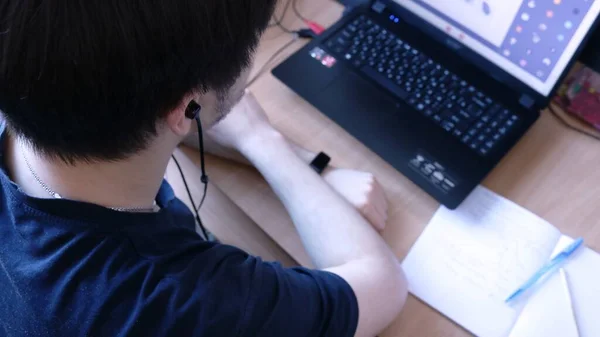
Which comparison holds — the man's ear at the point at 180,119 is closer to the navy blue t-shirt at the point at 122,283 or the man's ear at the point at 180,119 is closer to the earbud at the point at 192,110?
the earbud at the point at 192,110

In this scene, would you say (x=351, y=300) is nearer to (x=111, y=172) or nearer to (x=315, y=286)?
(x=315, y=286)

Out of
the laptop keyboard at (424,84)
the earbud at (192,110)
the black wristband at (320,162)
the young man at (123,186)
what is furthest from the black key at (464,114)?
the earbud at (192,110)

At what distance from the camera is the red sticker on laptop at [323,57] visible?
93cm

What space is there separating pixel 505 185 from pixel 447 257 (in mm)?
165

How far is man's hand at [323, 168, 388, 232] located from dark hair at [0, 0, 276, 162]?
307mm

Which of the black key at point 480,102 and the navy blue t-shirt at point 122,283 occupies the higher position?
the black key at point 480,102

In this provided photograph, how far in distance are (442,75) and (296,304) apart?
0.50 metres

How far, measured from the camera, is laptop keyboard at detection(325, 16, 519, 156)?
0.83m

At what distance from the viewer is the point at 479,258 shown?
74 cm

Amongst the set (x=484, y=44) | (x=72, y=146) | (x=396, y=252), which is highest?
(x=484, y=44)

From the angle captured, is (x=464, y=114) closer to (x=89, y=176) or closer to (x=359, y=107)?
(x=359, y=107)

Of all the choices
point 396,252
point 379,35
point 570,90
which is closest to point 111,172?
point 396,252

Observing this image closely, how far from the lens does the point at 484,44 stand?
2.78 ft

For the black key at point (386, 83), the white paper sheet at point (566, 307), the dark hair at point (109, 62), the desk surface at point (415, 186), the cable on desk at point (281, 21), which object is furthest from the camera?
the cable on desk at point (281, 21)
